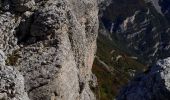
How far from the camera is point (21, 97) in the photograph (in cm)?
1992

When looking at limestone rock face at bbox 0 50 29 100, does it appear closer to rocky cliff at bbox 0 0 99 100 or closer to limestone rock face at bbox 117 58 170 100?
rocky cliff at bbox 0 0 99 100

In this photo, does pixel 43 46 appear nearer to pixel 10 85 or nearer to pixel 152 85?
pixel 152 85

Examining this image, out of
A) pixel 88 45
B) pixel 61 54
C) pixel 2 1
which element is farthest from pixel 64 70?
pixel 88 45

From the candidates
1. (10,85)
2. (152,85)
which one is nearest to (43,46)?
(152,85)

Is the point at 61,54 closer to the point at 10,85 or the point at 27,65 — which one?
the point at 27,65

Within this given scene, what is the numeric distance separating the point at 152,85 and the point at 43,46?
6455 millimetres

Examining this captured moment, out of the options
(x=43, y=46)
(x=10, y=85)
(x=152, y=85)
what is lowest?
(x=152, y=85)

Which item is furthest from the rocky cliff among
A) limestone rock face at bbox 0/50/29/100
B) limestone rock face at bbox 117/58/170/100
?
limestone rock face at bbox 0/50/29/100

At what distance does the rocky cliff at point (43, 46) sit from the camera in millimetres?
25145

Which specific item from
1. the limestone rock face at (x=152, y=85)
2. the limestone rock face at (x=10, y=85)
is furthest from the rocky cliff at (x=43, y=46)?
the limestone rock face at (x=10, y=85)

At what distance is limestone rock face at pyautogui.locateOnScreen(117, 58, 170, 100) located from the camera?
72.5ft

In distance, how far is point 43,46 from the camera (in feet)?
86.9

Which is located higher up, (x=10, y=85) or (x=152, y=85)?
(x=10, y=85)

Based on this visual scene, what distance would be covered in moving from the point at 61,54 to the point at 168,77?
6.22 meters
